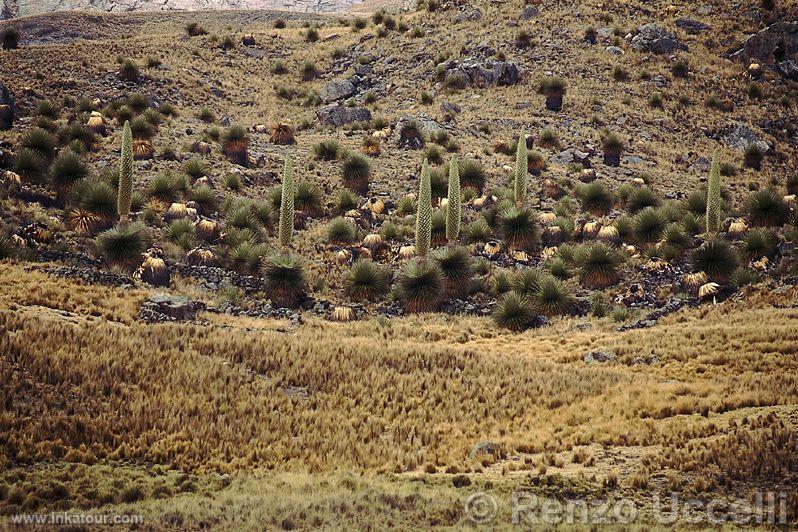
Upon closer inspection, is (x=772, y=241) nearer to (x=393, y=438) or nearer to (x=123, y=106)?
(x=393, y=438)

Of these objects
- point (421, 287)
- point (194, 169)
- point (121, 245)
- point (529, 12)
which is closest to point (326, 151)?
point (194, 169)

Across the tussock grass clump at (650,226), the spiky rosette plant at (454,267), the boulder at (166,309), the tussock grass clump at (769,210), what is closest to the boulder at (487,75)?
the tussock grass clump at (650,226)

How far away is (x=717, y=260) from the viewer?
22750 millimetres

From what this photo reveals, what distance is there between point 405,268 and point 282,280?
4.68 metres

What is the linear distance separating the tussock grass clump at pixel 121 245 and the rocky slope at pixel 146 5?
92437 millimetres

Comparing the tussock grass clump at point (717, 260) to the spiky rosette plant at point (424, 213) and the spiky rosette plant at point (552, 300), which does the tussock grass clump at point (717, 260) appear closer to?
the spiky rosette plant at point (552, 300)

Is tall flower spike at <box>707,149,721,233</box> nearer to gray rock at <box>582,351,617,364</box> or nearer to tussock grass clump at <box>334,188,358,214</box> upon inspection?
gray rock at <box>582,351,617,364</box>

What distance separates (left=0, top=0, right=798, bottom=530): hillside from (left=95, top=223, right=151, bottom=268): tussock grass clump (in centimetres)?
10

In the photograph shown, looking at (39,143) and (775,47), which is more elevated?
(775,47)

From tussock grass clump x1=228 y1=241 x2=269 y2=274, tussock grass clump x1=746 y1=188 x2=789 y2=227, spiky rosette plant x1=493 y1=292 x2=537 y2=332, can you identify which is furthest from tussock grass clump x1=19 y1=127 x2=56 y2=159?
tussock grass clump x1=746 y1=188 x2=789 y2=227

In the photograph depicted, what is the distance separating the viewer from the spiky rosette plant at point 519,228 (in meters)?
26.7

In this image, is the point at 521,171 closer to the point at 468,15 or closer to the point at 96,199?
the point at 96,199

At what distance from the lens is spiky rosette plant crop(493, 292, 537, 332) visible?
2164 centimetres

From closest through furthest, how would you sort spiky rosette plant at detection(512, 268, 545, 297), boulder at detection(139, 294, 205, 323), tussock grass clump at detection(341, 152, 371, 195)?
boulder at detection(139, 294, 205, 323), spiky rosette plant at detection(512, 268, 545, 297), tussock grass clump at detection(341, 152, 371, 195)
